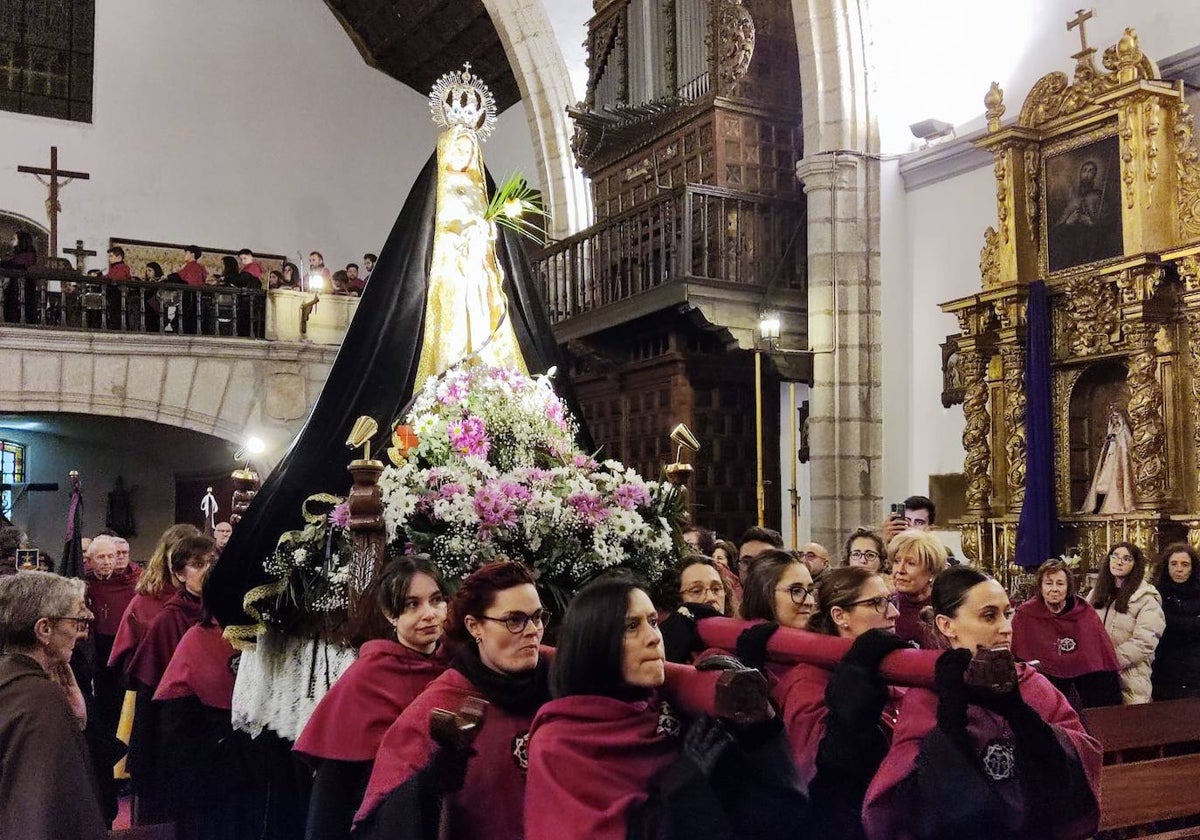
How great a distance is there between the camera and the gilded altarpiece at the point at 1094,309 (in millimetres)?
8406

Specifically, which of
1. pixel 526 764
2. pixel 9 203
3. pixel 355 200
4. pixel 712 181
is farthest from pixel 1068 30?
pixel 9 203

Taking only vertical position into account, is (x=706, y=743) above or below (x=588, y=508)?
below

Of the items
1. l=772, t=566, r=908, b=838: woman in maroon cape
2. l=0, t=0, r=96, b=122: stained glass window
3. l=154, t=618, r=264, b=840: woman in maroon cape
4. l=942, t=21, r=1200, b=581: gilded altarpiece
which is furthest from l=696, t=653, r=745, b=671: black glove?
l=0, t=0, r=96, b=122: stained glass window

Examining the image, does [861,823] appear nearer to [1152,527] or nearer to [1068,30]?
[1152,527]

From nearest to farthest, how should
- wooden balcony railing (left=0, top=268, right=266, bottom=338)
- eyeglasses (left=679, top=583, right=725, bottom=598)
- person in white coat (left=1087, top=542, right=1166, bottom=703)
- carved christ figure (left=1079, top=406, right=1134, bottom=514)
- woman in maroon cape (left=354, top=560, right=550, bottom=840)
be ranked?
woman in maroon cape (left=354, top=560, right=550, bottom=840) < eyeglasses (left=679, top=583, right=725, bottom=598) < person in white coat (left=1087, top=542, right=1166, bottom=703) < carved christ figure (left=1079, top=406, right=1134, bottom=514) < wooden balcony railing (left=0, top=268, right=266, bottom=338)

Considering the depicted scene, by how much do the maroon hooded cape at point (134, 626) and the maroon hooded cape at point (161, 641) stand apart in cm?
20

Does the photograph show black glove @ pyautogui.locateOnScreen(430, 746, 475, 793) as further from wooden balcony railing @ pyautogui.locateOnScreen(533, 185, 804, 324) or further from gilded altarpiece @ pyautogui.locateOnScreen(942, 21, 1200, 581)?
wooden balcony railing @ pyautogui.locateOnScreen(533, 185, 804, 324)

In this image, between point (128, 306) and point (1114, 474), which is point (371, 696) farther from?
point (128, 306)

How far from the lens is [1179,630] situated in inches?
269

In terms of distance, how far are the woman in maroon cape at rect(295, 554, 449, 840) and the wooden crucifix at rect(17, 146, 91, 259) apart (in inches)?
599

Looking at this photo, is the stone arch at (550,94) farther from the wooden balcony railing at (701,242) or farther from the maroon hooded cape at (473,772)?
the maroon hooded cape at (473,772)

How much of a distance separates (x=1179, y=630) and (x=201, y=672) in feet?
17.3

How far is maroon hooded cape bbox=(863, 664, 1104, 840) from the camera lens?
2.54m

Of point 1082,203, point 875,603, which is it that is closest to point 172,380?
Result: point 1082,203
